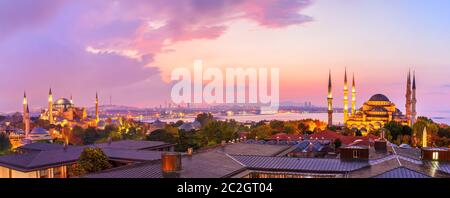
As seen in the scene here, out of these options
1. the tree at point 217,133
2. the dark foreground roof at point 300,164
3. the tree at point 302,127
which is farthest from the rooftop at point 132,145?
the tree at point 302,127

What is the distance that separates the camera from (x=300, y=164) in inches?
674

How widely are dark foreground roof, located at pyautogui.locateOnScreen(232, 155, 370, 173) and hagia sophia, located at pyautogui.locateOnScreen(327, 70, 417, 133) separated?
49830 millimetres

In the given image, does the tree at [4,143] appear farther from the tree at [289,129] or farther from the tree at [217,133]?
the tree at [289,129]

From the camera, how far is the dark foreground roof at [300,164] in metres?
16.2

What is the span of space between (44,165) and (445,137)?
40.5 meters

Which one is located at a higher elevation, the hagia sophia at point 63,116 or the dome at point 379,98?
the dome at point 379,98

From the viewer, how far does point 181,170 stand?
14688 millimetres

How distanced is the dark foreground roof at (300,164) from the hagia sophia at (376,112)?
49.8 m

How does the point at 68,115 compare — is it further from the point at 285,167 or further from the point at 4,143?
the point at 285,167

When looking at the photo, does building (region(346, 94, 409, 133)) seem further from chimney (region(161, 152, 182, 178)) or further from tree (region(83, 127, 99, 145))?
chimney (region(161, 152, 182, 178))

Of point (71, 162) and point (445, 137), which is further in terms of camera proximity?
point (445, 137)

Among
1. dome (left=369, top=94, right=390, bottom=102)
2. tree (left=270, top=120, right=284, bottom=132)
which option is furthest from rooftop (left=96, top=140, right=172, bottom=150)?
dome (left=369, top=94, right=390, bottom=102)
